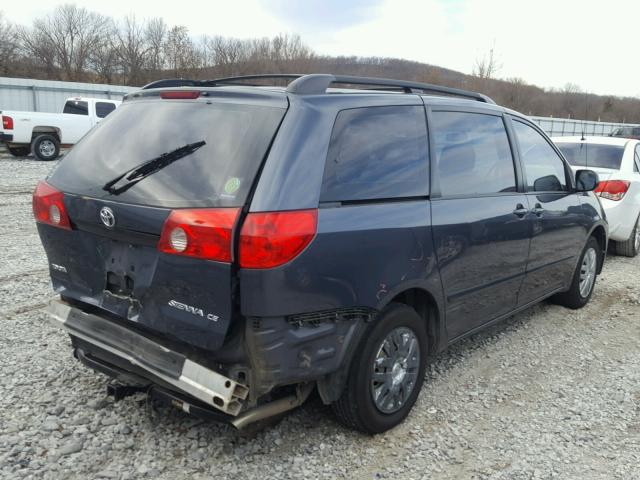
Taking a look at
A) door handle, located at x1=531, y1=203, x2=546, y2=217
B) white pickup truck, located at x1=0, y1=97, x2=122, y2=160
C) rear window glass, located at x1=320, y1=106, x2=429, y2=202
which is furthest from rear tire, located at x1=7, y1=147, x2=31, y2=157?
rear window glass, located at x1=320, y1=106, x2=429, y2=202

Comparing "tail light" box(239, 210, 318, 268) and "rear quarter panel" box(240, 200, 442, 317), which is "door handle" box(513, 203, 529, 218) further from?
"tail light" box(239, 210, 318, 268)

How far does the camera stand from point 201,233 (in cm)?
242

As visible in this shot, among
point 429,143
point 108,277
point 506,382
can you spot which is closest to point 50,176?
point 108,277

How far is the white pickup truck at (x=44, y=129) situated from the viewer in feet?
54.3

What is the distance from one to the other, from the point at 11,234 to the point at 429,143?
6.62m

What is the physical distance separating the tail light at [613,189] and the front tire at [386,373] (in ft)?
16.6

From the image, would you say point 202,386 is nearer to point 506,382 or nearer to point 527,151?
point 506,382

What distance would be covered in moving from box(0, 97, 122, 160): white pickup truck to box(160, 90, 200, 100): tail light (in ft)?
51.8

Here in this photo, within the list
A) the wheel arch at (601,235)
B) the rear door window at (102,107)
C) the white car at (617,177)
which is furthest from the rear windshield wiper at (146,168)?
the rear door window at (102,107)

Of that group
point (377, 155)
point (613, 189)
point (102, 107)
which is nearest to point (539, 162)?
point (377, 155)

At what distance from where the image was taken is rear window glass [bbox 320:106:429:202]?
2.73 metres

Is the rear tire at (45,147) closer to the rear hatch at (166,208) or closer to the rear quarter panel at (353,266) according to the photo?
the rear hatch at (166,208)

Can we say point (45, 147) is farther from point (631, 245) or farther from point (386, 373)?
point (386, 373)

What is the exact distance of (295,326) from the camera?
253 cm
